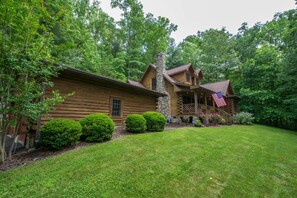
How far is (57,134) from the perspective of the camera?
5.60 metres

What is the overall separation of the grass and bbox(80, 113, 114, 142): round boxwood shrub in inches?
34.6

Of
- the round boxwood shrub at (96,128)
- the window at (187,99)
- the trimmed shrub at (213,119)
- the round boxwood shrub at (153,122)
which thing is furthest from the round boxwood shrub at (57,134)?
the window at (187,99)

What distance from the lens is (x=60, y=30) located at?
15.1 m

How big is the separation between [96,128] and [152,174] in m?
3.65

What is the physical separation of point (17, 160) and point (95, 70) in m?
13.6

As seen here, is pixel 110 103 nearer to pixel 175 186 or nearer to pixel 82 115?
pixel 82 115

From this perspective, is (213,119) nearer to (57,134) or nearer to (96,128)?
(96,128)

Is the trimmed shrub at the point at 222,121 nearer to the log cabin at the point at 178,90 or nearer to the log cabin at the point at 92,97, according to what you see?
the log cabin at the point at 178,90

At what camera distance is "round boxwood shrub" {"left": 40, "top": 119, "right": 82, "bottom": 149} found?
556 cm

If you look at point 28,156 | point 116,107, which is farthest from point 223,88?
point 28,156

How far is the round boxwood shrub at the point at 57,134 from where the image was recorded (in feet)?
18.2

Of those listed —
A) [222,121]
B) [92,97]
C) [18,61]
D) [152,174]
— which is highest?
[18,61]

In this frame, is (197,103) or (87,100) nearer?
(87,100)

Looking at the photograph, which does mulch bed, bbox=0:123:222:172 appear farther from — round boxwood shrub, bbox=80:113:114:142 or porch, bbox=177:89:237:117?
porch, bbox=177:89:237:117
